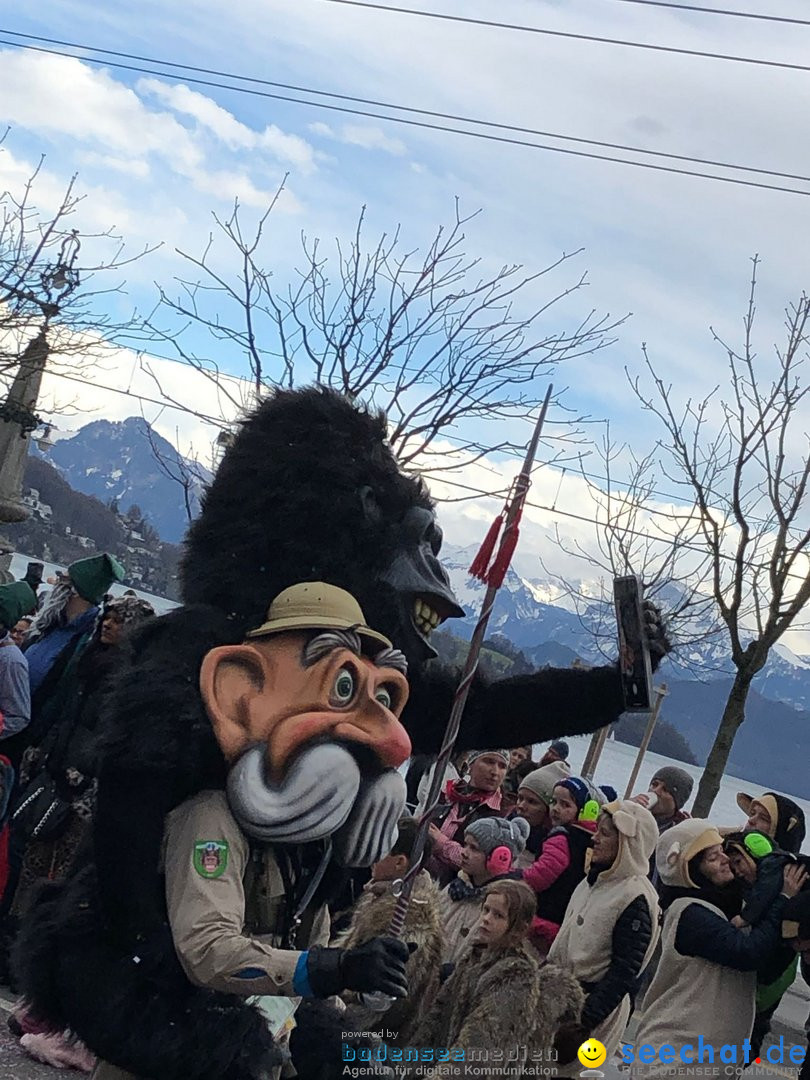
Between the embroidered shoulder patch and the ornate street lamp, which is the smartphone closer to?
the embroidered shoulder patch

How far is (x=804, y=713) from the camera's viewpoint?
15412cm

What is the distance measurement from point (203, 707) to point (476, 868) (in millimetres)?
2901

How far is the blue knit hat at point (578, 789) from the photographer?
602cm

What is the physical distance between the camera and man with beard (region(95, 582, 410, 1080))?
2539 millimetres

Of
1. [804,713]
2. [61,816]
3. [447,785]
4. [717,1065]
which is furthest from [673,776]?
[804,713]

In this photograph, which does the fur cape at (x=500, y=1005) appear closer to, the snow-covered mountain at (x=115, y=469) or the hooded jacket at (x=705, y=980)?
the hooded jacket at (x=705, y=980)

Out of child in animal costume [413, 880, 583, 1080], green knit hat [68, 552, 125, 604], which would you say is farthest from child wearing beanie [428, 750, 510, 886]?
green knit hat [68, 552, 125, 604]

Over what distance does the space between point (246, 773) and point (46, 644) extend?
10.1 ft

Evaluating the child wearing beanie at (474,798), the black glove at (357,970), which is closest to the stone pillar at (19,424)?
the child wearing beanie at (474,798)

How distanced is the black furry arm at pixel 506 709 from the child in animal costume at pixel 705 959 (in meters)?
2.08

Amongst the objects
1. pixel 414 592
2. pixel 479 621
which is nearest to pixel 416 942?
pixel 414 592

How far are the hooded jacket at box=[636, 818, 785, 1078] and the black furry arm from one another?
207 centimetres

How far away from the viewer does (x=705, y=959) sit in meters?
4.86

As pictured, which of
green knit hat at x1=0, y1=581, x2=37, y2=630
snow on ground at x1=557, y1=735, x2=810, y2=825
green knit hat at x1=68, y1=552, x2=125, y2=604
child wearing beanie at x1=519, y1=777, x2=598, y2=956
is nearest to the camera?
green knit hat at x1=68, y1=552, x2=125, y2=604
